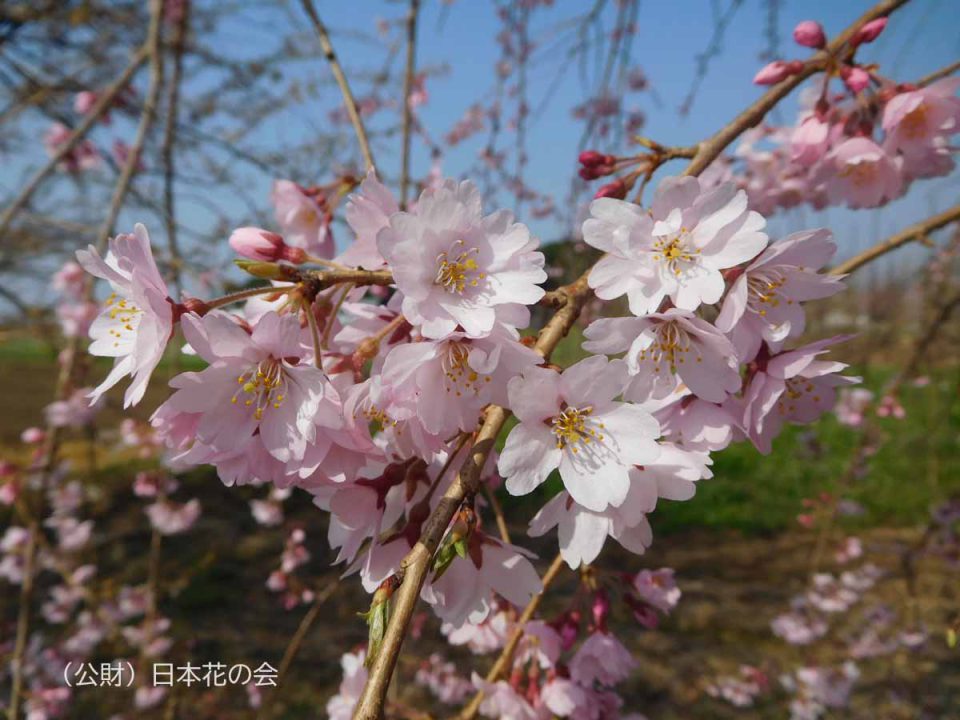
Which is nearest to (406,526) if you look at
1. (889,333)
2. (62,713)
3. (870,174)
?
(870,174)

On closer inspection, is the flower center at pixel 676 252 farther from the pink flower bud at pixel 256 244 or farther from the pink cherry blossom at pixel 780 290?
the pink flower bud at pixel 256 244

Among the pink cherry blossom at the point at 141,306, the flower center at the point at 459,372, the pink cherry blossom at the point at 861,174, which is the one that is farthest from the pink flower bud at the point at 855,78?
the pink cherry blossom at the point at 141,306

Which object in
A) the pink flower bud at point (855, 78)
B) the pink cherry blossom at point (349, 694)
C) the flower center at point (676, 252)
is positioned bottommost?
the pink cherry blossom at point (349, 694)

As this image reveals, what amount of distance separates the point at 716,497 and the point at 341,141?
4.92 metres

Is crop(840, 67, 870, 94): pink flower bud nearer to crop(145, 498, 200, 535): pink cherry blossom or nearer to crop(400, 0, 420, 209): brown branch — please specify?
crop(400, 0, 420, 209): brown branch

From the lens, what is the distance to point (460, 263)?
70cm

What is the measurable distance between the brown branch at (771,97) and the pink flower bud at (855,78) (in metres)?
0.04

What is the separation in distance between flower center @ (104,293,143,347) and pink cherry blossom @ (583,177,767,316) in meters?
0.59

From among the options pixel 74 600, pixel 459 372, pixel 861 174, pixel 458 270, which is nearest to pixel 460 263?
pixel 458 270

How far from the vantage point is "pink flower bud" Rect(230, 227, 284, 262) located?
0.71 metres

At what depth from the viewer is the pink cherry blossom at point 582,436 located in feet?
2.17

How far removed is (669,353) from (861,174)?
2.96ft

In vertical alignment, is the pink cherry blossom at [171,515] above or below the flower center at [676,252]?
below

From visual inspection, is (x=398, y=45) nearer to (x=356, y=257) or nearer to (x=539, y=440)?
(x=356, y=257)
